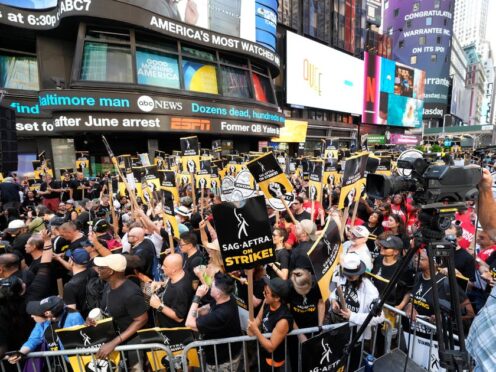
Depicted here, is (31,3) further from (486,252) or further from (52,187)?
(486,252)

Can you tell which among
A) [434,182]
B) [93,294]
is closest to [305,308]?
[434,182]

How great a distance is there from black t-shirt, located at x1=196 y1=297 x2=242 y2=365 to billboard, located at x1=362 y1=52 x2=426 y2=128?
44221mm

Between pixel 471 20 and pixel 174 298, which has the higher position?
pixel 471 20

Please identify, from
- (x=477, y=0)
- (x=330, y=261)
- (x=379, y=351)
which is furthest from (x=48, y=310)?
(x=477, y=0)

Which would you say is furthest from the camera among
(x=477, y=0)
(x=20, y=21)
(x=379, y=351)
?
(x=477, y=0)

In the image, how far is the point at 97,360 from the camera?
2926mm

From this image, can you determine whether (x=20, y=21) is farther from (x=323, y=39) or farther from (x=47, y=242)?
(x=323, y=39)

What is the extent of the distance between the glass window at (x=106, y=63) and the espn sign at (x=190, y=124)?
11.0ft

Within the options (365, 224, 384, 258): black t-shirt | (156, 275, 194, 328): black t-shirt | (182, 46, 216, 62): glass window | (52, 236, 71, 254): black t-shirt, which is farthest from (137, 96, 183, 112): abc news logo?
(156, 275, 194, 328): black t-shirt

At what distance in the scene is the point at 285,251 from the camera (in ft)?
14.9

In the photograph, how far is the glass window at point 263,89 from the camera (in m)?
24.0

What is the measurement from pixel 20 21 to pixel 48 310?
61.4 feet

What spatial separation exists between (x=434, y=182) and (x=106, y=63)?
18.6m

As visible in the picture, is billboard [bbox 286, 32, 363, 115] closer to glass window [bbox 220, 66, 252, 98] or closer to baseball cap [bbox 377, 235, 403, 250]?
glass window [bbox 220, 66, 252, 98]
